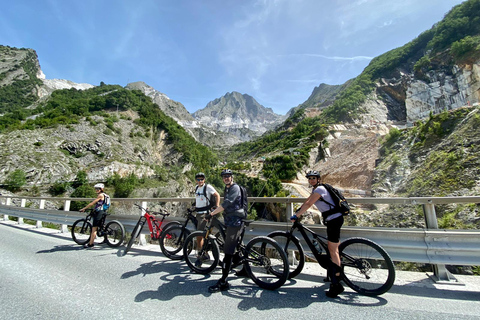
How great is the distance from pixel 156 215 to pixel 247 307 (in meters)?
4.13

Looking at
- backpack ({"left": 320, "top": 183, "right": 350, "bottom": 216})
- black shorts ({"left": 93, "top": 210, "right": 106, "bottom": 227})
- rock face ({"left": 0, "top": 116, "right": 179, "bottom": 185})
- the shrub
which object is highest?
rock face ({"left": 0, "top": 116, "right": 179, "bottom": 185})

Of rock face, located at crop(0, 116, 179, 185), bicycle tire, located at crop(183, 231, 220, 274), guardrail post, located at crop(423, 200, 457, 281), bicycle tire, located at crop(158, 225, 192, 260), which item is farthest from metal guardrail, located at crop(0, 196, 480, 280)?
rock face, located at crop(0, 116, 179, 185)

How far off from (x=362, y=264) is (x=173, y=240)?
408 centimetres

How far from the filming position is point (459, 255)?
3111 mm

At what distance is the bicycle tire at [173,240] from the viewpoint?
5.00m

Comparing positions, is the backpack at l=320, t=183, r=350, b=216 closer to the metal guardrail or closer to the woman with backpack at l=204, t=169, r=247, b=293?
the metal guardrail

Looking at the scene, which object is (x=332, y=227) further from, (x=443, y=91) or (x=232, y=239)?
(x=443, y=91)

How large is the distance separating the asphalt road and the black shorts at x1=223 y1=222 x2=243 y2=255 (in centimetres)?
62

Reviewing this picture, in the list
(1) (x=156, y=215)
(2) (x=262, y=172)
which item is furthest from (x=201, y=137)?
Answer: (1) (x=156, y=215)

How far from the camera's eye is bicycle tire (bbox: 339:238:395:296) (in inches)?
126

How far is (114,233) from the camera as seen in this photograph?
Answer: 635 centimetres

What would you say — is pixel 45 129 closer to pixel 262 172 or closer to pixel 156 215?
pixel 262 172

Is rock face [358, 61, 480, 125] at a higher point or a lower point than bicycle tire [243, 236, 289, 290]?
higher

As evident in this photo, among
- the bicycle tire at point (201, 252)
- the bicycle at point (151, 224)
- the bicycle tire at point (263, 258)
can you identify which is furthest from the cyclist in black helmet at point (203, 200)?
the bicycle at point (151, 224)
